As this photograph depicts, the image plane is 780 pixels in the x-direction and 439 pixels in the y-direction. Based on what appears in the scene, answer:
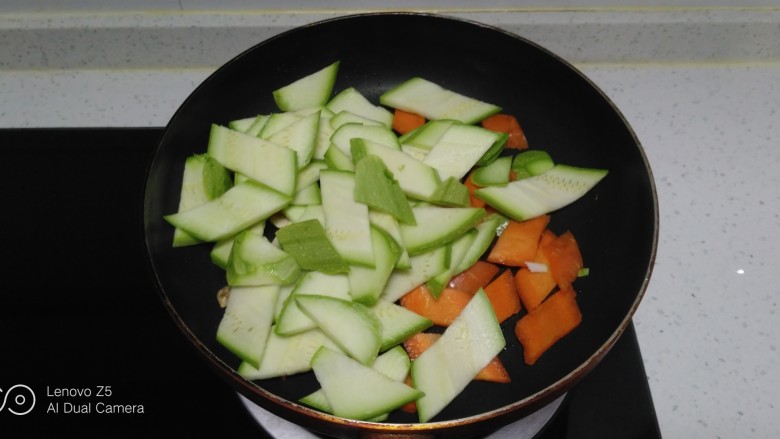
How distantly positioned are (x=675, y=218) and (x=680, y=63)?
1.56 ft

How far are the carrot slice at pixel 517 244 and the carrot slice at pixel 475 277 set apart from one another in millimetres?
20

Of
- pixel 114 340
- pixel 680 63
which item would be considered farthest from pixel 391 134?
pixel 680 63

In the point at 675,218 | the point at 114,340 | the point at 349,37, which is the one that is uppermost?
the point at 349,37

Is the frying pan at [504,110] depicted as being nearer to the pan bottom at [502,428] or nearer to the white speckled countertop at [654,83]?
the pan bottom at [502,428]

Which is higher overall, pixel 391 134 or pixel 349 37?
pixel 349 37

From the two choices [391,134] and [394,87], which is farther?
[394,87]

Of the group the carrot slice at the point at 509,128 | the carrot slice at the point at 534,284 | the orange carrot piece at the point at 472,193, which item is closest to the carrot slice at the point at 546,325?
the carrot slice at the point at 534,284

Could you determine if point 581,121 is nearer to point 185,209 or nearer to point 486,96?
point 486,96

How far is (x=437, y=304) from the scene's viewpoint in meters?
1.08

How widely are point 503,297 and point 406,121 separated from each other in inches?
16.7

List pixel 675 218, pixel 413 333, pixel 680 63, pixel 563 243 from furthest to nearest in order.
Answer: pixel 680 63 < pixel 675 218 < pixel 563 243 < pixel 413 333

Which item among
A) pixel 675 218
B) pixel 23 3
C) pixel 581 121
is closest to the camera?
pixel 581 121

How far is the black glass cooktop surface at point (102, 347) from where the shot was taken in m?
1.05

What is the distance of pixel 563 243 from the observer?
3.74 ft
